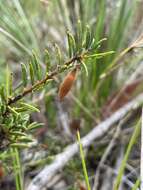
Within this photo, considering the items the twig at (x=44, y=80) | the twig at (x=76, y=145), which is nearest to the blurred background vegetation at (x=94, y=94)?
the twig at (x=76, y=145)

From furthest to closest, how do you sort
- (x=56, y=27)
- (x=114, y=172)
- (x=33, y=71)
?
(x=56, y=27) < (x=114, y=172) < (x=33, y=71)

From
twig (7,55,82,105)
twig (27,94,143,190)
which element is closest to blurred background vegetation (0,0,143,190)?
twig (27,94,143,190)

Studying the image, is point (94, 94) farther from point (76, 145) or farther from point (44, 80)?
point (44, 80)

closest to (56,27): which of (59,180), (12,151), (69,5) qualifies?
(69,5)

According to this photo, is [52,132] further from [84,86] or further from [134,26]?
[134,26]

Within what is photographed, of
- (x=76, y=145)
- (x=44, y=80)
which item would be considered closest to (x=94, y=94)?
(x=76, y=145)

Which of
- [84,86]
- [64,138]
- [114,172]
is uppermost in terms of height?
[84,86]

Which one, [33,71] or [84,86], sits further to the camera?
[84,86]

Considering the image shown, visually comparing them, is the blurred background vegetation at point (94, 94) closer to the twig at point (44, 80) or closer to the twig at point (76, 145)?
the twig at point (76, 145)

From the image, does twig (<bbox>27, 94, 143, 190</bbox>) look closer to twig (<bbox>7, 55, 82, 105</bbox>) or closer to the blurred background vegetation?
the blurred background vegetation
